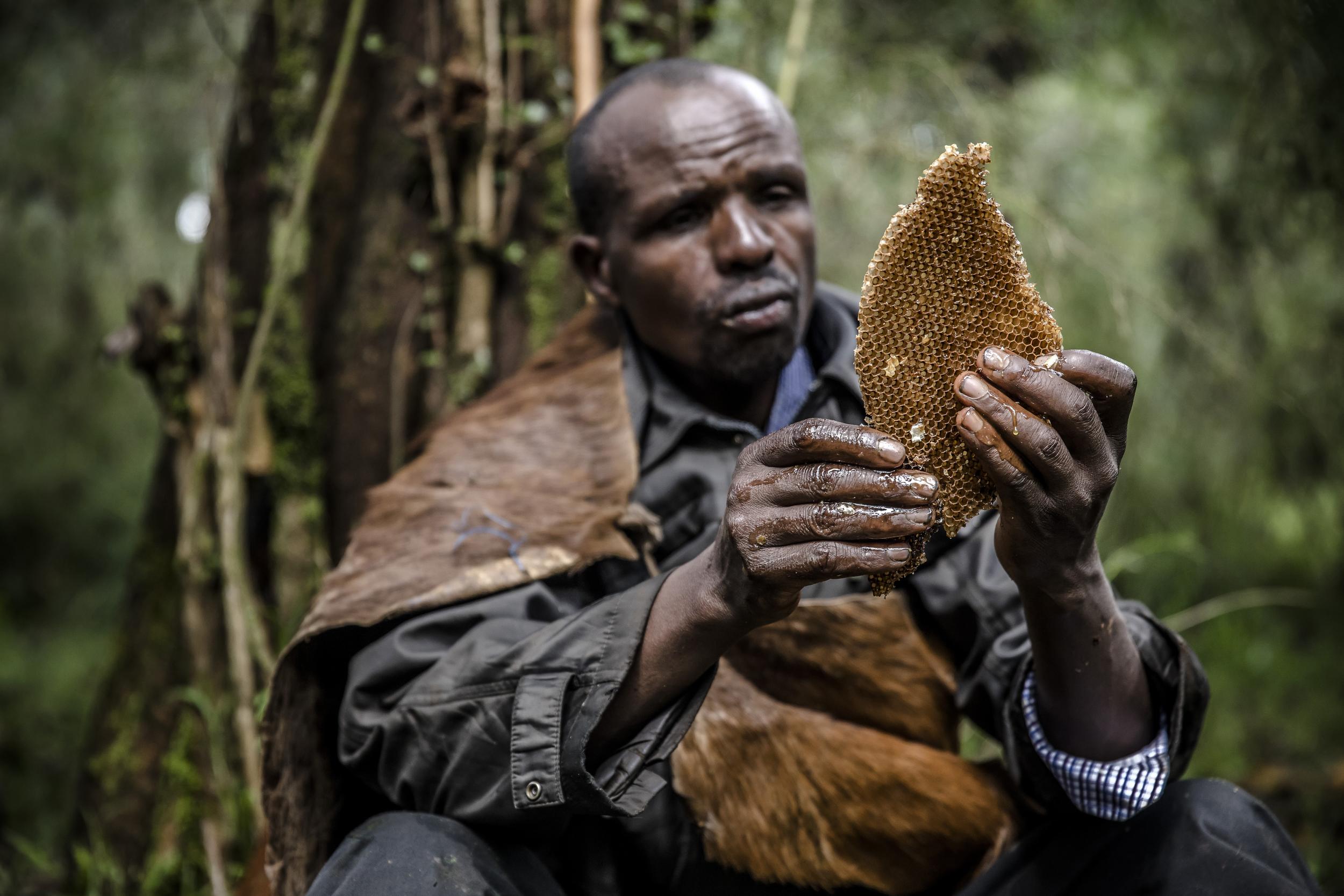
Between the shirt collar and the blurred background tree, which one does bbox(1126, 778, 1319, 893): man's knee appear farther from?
the blurred background tree

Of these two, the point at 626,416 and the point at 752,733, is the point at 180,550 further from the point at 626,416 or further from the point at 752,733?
the point at 752,733

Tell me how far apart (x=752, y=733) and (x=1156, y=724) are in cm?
64

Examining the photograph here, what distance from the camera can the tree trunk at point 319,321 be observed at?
2.65 m

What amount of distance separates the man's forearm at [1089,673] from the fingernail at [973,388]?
0.34 metres

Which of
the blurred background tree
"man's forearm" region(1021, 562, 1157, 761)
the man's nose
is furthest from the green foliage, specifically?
"man's forearm" region(1021, 562, 1157, 761)

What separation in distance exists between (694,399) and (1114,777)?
103cm

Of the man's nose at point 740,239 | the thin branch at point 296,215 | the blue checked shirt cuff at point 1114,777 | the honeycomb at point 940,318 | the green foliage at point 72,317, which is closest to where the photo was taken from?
the honeycomb at point 940,318

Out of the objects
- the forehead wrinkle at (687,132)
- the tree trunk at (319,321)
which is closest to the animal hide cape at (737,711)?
the forehead wrinkle at (687,132)

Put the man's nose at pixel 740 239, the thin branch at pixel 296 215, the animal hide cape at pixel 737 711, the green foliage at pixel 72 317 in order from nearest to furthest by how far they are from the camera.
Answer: the animal hide cape at pixel 737 711
the man's nose at pixel 740 239
the thin branch at pixel 296 215
the green foliage at pixel 72 317

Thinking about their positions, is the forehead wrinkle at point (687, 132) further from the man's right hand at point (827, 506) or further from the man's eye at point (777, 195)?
the man's right hand at point (827, 506)

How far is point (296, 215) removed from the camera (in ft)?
8.66

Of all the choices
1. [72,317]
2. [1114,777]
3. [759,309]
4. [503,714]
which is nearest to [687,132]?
[759,309]

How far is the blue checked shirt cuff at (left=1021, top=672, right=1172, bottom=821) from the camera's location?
1583 mm

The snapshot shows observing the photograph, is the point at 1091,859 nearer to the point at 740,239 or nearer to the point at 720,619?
the point at 720,619
